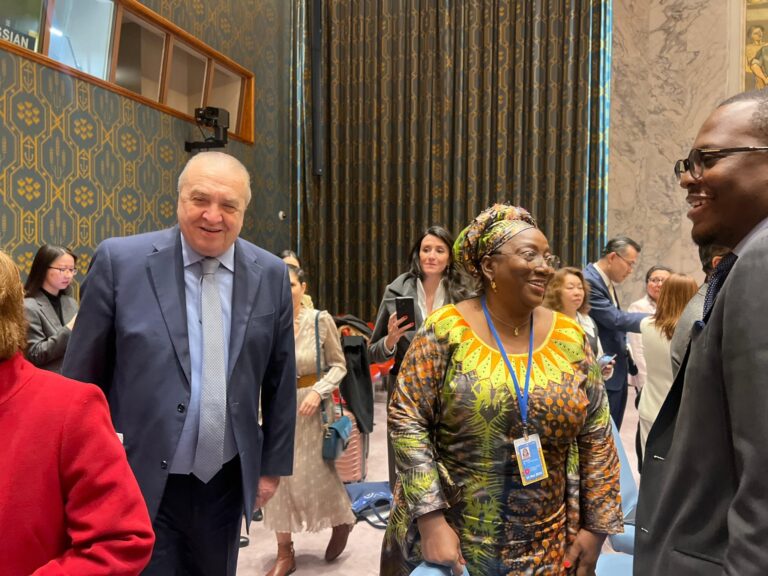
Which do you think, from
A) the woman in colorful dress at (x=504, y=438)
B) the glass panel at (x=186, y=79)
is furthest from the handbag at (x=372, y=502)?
the glass panel at (x=186, y=79)

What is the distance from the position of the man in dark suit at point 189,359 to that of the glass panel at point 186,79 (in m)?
5.08

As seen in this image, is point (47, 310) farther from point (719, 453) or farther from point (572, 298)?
point (719, 453)

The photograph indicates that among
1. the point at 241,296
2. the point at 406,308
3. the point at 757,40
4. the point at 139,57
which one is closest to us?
the point at 241,296

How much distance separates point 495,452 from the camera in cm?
171

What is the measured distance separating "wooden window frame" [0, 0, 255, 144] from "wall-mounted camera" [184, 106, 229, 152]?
0.46 feet

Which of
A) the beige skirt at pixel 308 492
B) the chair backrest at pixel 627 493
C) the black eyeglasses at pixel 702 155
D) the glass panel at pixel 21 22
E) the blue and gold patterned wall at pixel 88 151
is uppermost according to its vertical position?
the glass panel at pixel 21 22

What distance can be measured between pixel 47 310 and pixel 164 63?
3306mm

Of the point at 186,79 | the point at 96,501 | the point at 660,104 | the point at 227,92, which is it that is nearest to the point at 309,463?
the point at 96,501

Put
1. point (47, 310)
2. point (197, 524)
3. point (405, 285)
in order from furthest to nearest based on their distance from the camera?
1. point (47, 310)
2. point (405, 285)
3. point (197, 524)

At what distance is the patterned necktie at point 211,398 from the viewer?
6.22 ft

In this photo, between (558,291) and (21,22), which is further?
(21,22)

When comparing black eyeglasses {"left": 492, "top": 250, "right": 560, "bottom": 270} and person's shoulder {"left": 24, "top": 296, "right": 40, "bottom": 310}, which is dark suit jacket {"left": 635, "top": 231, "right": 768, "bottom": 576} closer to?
black eyeglasses {"left": 492, "top": 250, "right": 560, "bottom": 270}

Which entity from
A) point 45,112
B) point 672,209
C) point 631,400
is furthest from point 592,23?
point 45,112

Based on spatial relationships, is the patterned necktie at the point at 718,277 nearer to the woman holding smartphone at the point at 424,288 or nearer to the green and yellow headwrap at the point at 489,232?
the green and yellow headwrap at the point at 489,232
